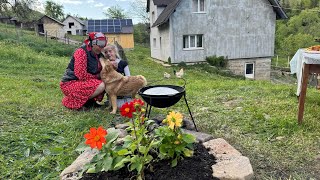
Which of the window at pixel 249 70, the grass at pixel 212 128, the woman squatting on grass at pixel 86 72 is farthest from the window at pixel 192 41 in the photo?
the woman squatting on grass at pixel 86 72

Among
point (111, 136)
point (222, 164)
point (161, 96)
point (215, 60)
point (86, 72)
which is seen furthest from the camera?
point (215, 60)

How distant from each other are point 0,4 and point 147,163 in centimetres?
2978

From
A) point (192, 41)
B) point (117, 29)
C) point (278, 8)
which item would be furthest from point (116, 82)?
point (117, 29)

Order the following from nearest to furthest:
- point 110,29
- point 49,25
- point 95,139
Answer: point 95,139 → point 110,29 → point 49,25

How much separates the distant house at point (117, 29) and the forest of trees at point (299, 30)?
20.9 m

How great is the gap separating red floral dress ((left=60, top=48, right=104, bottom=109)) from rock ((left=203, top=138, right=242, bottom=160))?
1.92m

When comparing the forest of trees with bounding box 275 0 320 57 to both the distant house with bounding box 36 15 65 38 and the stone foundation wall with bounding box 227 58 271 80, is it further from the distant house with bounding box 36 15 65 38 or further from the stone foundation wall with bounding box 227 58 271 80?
the distant house with bounding box 36 15 65 38

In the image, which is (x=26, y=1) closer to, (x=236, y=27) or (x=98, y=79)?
(x=236, y=27)

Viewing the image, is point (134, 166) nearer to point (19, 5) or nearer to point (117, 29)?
point (117, 29)

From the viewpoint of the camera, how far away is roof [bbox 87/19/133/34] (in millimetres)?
27975

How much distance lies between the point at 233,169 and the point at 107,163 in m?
0.93

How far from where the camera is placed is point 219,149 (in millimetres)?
2420

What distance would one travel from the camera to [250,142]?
9.77 ft

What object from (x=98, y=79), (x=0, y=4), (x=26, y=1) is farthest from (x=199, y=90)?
(x=0, y=4)
